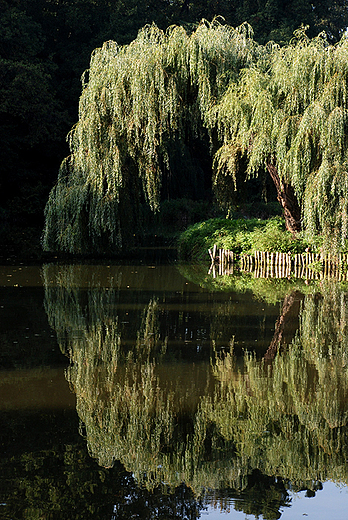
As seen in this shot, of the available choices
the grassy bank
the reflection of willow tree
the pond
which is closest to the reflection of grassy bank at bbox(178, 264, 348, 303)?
the pond

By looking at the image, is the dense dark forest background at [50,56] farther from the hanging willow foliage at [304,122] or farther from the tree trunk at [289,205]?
the hanging willow foliage at [304,122]

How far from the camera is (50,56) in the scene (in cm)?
3212

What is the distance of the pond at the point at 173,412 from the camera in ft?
14.5

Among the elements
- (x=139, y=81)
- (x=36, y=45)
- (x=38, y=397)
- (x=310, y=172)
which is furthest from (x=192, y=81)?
(x=36, y=45)

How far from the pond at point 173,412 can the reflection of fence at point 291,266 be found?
5.13m

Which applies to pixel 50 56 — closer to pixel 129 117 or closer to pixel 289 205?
pixel 129 117

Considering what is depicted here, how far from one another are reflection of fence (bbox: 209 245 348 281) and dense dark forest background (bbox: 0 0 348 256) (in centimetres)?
936

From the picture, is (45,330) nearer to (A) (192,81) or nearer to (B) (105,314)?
(B) (105,314)

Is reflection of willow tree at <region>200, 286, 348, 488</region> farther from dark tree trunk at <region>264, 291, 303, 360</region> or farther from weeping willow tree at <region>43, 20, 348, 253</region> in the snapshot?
weeping willow tree at <region>43, 20, 348, 253</region>

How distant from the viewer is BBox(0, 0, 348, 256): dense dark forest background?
2880cm

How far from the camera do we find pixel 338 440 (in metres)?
5.27

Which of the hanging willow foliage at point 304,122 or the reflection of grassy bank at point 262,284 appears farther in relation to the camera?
the hanging willow foliage at point 304,122

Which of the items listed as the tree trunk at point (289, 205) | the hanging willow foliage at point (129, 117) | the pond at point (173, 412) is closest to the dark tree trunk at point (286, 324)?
the pond at point (173, 412)

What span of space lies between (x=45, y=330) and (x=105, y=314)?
1483 millimetres
